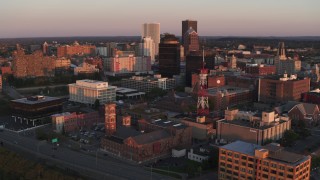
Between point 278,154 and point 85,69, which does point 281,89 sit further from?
point 85,69

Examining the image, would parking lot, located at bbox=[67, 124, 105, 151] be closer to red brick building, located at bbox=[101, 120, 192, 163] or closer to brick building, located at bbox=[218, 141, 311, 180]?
red brick building, located at bbox=[101, 120, 192, 163]

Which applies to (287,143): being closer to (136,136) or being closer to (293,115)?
(293,115)

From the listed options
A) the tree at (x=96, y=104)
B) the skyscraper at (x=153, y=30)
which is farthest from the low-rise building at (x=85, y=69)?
the skyscraper at (x=153, y=30)

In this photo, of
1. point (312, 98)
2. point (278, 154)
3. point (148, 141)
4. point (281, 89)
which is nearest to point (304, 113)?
point (312, 98)

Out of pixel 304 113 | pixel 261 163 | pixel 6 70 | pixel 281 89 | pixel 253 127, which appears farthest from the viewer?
pixel 6 70

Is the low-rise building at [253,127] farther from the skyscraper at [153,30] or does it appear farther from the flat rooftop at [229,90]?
the skyscraper at [153,30]

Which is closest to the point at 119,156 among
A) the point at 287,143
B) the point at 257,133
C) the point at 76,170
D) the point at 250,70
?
the point at 76,170

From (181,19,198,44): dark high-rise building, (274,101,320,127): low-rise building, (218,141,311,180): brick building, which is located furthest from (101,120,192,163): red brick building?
(181,19,198,44): dark high-rise building
